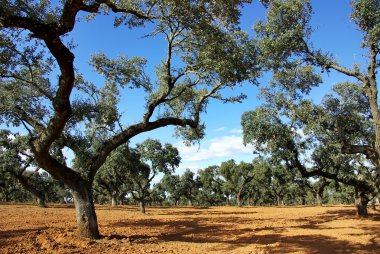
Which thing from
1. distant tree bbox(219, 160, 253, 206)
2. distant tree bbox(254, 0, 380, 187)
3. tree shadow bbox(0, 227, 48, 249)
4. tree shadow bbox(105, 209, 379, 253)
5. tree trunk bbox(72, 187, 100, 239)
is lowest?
tree shadow bbox(105, 209, 379, 253)

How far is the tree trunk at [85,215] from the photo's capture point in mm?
11711

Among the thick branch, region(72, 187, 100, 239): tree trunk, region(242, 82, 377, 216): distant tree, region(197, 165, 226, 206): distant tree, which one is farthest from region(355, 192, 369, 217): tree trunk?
region(197, 165, 226, 206): distant tree

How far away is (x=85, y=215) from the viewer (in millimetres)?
11844

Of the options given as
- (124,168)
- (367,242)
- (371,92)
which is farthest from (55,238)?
(124,168)

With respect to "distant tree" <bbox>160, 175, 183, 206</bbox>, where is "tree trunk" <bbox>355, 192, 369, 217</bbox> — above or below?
below

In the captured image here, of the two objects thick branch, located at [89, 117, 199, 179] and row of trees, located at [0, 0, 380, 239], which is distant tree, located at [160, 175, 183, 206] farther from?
thick branch, located at [89, 117, 199, 179]

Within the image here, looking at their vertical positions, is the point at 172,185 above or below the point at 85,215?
above

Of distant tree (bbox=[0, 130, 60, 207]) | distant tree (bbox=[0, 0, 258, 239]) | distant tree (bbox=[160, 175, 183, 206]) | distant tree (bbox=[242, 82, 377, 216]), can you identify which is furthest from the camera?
distant tree (bbox=[160, 175, 183, 206])

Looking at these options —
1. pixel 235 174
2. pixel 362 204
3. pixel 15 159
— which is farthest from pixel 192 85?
pixel 235 174

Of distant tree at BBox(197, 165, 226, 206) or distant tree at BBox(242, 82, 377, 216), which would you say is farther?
distant tree at BBox(197, 165, 226, 206)

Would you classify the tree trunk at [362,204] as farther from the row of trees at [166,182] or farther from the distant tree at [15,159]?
the distant tree at [15,159]

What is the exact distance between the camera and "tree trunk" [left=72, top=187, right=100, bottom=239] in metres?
11.7

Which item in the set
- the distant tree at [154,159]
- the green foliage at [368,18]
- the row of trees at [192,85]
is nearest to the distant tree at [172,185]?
the distant tree at [154,159]

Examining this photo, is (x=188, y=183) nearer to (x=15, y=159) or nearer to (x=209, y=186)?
(x=209, y=186)
